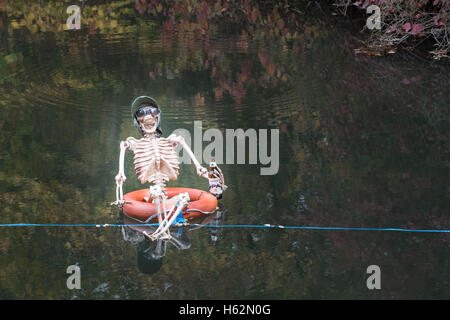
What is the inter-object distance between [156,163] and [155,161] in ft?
0.06

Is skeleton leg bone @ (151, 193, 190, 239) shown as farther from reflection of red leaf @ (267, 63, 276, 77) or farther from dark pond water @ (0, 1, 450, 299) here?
reflection of red leaf @ (267, 63, 276, 77)

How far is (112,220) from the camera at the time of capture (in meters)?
6.55

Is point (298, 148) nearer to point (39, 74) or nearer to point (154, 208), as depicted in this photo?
point (154, 208)

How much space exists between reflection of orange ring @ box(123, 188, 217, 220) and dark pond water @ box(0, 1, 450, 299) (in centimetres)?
14

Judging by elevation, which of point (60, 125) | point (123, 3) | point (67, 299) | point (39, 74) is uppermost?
point (123, 3)

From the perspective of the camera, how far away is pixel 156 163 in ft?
20.6

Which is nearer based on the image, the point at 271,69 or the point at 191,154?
the point at 191,154

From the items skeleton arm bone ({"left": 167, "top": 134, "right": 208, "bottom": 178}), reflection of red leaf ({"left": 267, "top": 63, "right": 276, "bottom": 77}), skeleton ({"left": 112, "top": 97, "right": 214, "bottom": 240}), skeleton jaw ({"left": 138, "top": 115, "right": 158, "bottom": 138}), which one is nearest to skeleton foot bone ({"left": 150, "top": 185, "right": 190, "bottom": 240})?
skeleton ({"left": 112, "top": 97, "right": 214, "bottom": 240})

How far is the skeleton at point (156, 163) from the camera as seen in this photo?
609cm

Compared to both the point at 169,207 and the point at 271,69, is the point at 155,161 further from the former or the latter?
the point at 271,69

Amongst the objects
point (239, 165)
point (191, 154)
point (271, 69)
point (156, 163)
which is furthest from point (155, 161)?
point (271, 69)

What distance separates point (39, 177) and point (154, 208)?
1.71 meters

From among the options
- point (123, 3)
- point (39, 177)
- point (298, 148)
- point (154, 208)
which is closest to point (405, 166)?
point (298, 148)

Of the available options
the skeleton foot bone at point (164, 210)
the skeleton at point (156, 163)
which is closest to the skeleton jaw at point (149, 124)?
the skeleton at point (156, 163)
